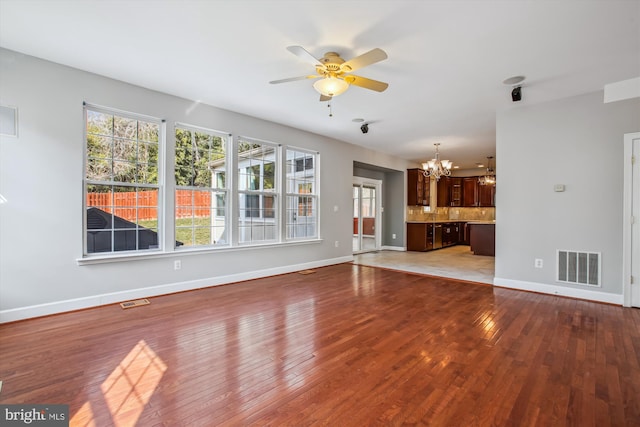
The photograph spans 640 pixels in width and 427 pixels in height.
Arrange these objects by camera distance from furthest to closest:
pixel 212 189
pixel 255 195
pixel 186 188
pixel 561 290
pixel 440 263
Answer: pixel 440 263 < pixel 255 195 < pixel 212 189 < pixel 186 188 < pixel 561 290

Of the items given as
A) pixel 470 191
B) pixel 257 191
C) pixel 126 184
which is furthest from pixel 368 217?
pixel 126 184

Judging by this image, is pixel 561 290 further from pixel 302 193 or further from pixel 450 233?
pixel 450 233

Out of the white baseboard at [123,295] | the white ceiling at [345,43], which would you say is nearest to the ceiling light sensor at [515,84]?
the white ceiling at [345,43]

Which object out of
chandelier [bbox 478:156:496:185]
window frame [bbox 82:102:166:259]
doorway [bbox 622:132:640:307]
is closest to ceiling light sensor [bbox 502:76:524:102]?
doorway [bbox 622:132:640:307]

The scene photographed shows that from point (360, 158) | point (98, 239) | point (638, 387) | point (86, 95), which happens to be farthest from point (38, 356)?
point (360, 158)

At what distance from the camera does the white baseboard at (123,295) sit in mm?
3170

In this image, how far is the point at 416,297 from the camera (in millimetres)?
4168

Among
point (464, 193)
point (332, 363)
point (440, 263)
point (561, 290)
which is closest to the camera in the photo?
point (332, 363)

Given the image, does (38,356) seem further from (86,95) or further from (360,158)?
(360,158)

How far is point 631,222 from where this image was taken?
3.76m

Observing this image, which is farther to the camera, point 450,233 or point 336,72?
point 450,233

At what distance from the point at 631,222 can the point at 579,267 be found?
808 mm

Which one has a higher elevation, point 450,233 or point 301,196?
point 301,196

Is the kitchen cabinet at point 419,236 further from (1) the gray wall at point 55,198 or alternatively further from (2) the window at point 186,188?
(1) the gray wall at point 55,198
